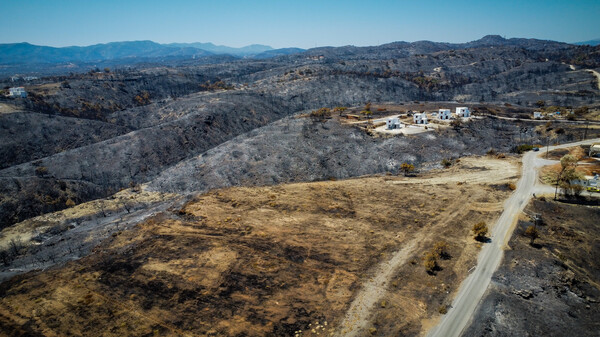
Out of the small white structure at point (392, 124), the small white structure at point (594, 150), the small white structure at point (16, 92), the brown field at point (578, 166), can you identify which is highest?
the small white structure at point (16, 92)

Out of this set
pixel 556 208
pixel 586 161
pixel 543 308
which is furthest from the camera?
pixel 586 161

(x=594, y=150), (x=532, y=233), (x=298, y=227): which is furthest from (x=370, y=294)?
(x=594, y=150)

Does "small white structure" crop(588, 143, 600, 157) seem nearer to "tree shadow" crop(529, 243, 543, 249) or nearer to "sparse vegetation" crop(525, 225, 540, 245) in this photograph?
"sparse vegetation" crop(525, 225, 540, 245)

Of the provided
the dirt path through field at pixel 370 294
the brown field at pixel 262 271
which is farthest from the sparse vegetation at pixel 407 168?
the dirt path through field at pixel 370 294

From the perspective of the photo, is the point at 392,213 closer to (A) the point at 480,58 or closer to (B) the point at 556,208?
(B) the point at 556,208

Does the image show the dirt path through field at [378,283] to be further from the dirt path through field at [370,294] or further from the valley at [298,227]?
the valley at [298,227]

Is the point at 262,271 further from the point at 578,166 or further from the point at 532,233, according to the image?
the point at 578,166

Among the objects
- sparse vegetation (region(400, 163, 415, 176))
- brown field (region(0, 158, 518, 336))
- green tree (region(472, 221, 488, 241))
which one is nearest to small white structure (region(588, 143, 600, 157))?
brown field (region(0, 158, 518, 336))

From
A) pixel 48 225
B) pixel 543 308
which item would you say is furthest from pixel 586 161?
pixel 48 225
